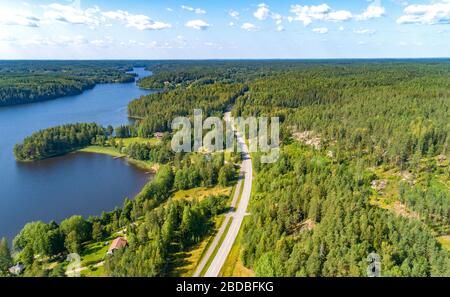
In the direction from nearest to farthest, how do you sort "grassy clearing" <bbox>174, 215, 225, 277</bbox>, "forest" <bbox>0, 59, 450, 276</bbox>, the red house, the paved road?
"forest" <bbox>0, 59, 450, 276</bbox>, "grassy clearing" <bbox>174, 215, 225, 277</bbox>, the paved road, the red house

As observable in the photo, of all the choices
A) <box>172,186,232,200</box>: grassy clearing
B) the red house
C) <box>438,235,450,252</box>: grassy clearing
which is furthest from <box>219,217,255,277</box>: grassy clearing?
<box>438,235,450,252</box>: grassy clearing

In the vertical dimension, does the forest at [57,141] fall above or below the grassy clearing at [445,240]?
above

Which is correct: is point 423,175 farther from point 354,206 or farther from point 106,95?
point 106,95

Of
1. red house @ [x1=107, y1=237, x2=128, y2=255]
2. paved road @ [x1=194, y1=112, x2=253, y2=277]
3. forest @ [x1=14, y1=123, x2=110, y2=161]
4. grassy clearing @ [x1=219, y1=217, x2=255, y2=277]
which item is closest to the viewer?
grassy clearing @ [x1=219, y1=217, x2=255, y2=277]

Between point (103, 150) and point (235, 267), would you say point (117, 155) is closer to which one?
point (103, 150)

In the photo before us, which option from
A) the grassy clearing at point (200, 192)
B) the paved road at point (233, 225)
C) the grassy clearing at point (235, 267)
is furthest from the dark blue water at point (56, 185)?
the grassy clearing at point (235, 267)

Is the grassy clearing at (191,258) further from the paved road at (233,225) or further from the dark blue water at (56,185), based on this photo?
the dark blue water at (56,185)

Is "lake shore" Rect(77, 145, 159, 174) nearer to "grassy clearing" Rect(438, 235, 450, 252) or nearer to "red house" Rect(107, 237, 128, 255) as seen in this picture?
"red house" Rect(107, 237, 128, 255)
